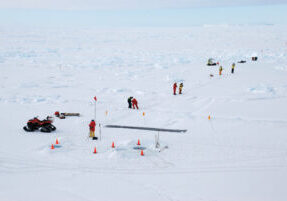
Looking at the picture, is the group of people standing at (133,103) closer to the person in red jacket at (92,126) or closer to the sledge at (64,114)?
the sledge at (64,114)

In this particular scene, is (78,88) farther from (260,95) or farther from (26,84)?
(260,95)

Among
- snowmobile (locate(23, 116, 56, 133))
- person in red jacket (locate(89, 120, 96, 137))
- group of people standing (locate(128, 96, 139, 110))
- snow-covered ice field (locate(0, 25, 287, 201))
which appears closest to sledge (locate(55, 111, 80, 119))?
snow-covered ice field (locate(0, 25, 287, 201))

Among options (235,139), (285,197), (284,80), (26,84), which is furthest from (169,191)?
(284,80)

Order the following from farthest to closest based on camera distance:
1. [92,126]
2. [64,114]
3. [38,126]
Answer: [64,114]
[38,126]
[92,126]

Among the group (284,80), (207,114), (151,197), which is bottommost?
(151,197)

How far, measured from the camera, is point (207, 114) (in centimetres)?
1540

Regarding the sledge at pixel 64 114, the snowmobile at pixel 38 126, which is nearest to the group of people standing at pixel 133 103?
the sledge at pixel 64 114

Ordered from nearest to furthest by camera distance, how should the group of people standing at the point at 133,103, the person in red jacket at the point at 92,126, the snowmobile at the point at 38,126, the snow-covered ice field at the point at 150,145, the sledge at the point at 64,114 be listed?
the snow-covered ice field at the point at 150,145
the person in red jacket at the point at 92,126
the snowmobile at the point at 38,126
the sledge at the point at 64,114
the group of people standing at the point at 133,103

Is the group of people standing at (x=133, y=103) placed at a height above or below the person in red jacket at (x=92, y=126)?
above

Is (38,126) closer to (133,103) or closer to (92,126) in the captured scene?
(92,126)

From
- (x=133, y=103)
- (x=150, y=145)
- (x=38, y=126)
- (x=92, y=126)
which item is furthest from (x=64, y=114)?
(x=150, y=145)

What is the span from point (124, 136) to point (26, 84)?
46.3 ft

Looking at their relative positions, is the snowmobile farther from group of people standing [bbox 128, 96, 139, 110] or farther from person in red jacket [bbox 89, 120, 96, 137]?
group of people standing [bbox 128, 96, 139, 110]

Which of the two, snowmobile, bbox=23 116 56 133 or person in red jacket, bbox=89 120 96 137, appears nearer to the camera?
person in red jacket, bbox=89 120 96 137
